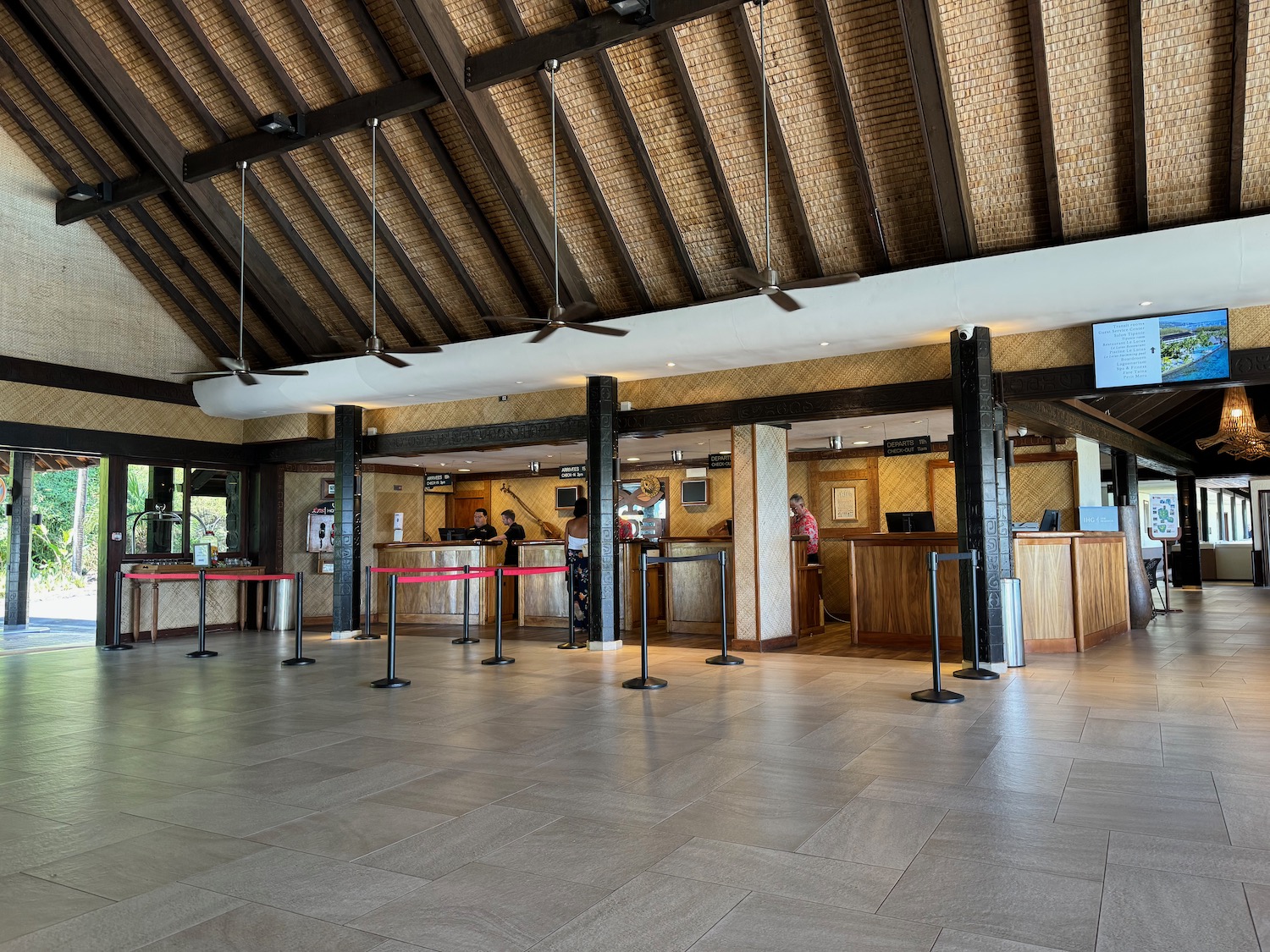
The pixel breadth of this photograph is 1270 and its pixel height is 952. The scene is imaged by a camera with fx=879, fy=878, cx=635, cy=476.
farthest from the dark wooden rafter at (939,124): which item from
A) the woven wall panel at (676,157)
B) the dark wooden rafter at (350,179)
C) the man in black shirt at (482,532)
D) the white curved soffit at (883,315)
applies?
the man in black shirt at (482,532)

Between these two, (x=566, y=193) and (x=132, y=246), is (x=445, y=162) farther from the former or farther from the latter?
(x=132, y=246)

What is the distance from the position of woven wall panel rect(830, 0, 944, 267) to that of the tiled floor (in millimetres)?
3788

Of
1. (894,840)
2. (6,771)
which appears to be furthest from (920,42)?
(6,771)

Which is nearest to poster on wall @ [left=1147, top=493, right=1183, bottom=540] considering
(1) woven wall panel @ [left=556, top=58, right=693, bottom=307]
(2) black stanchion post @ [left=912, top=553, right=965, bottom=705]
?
(1) woven wall panel @ [left=556, top=58, right=693, bottom=307]

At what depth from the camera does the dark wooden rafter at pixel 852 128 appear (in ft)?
21.0

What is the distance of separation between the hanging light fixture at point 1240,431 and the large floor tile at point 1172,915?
40.9ft

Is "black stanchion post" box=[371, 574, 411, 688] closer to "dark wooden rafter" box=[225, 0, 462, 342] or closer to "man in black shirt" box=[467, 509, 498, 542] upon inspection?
"dark wooden rafter" box=[225, 0, 462, 342]

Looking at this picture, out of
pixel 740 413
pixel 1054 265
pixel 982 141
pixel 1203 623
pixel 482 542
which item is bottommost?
pixel 1203 623

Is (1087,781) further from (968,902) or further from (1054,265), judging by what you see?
(1054,265)

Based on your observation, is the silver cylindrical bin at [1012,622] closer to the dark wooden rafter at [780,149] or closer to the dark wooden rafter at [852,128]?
the dark wooden rafter at [852,128]

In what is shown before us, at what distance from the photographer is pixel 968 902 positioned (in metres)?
2.64

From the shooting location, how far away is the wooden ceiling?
633 cm

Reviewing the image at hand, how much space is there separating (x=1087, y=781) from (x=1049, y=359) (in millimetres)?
4605

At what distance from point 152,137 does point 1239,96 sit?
9496mm
